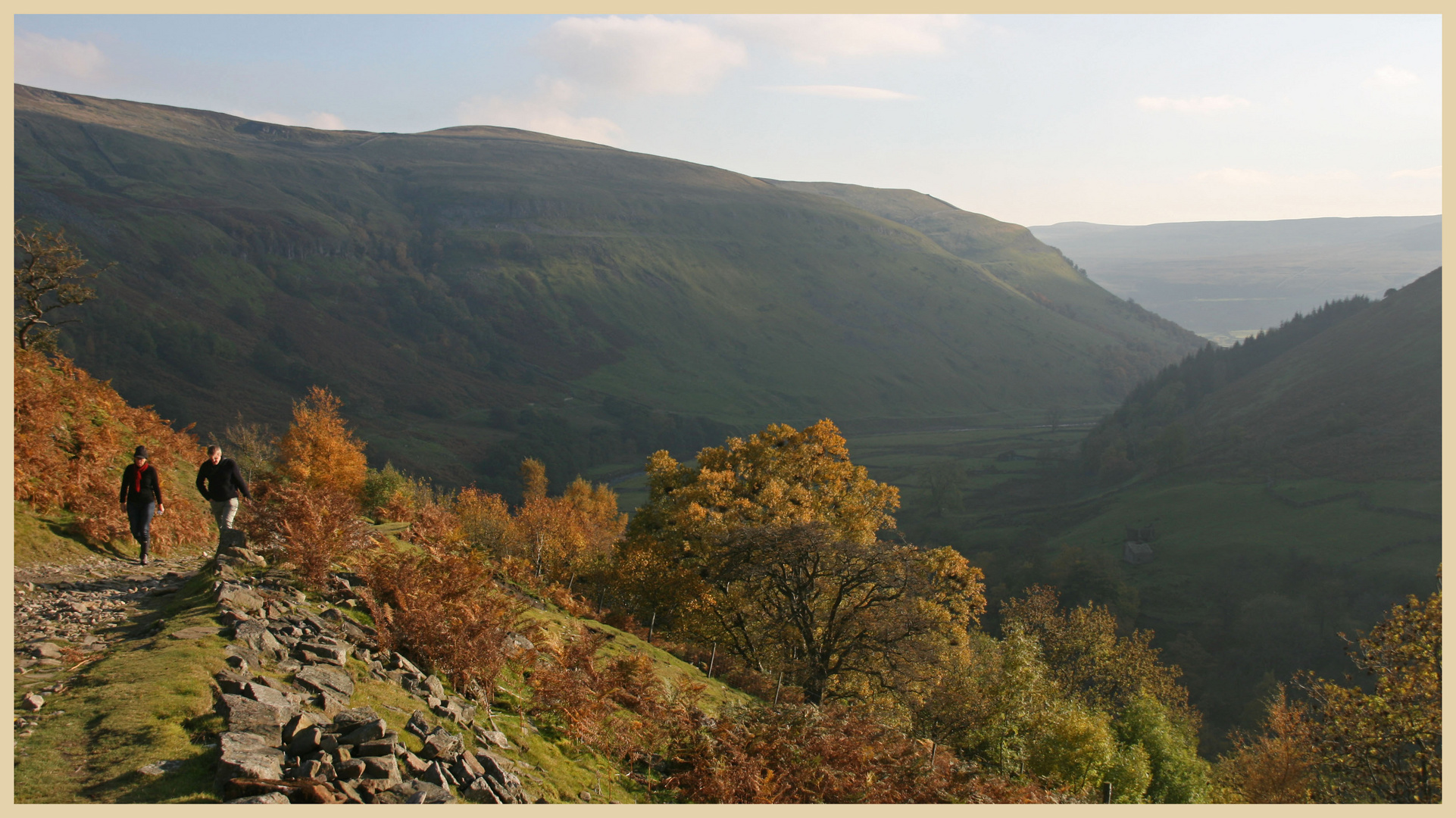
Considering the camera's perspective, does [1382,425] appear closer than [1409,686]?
No

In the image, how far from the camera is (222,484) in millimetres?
17250

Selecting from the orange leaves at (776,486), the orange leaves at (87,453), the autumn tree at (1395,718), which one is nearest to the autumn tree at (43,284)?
the orange leaves at (87,453)

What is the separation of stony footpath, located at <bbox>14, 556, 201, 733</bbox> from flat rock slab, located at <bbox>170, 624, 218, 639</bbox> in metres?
0.82

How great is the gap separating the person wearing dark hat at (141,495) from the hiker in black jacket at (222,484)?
954mm

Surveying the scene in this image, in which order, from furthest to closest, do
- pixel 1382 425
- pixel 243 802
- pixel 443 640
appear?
pixel 1382 425 → pixel 443 640 → pixel 243 802

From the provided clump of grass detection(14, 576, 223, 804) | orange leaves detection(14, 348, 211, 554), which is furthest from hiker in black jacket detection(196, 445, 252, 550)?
clump of grass detection(14, 576, 223, 804)

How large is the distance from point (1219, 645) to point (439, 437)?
166m

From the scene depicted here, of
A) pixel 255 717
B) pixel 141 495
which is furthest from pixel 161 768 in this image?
pixel 141 495

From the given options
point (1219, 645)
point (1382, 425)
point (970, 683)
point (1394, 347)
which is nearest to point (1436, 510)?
point (1382, 425)

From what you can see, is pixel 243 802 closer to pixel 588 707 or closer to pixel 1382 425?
pixel 588 707

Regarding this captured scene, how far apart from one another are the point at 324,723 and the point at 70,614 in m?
6.46

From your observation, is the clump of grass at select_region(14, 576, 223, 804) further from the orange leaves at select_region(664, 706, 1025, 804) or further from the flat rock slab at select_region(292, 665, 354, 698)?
the orange leaves at select_region(664, 706, 1025, 804)

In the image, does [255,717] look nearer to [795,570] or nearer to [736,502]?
[795,570]

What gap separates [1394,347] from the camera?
17112 cm
